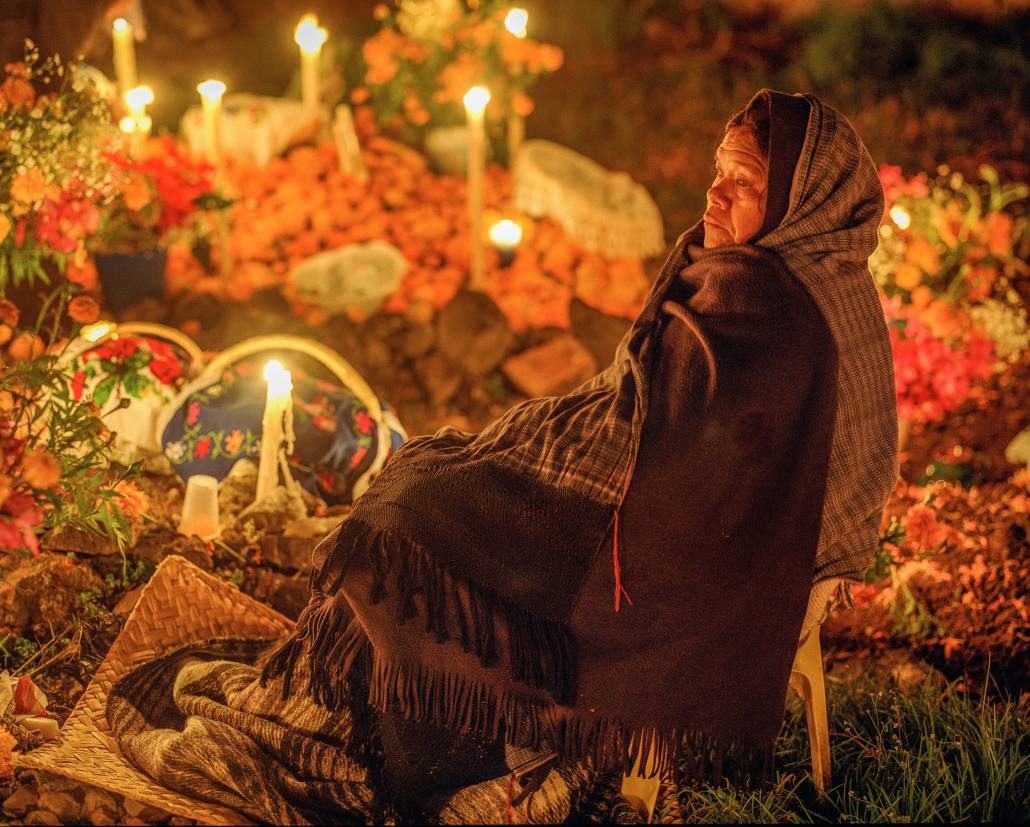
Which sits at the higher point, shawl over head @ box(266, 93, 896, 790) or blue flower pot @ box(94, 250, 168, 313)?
blue flower pot @ box(94, 250, 168, 313)

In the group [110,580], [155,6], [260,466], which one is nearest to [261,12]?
[155,6]

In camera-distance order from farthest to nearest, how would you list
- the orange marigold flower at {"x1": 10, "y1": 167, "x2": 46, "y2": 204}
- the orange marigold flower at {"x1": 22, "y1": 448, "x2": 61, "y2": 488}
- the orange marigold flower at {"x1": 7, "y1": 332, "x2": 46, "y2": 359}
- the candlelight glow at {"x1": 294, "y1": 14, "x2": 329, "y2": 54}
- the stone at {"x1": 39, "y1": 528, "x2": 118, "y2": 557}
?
the candlelight glow at {"x1": 294, "y1": 14, "x2": 329, "y2": 54} → the stone at {"x1": 39, "y1": 528, "x2": 118, "y2": 557} → the orange marigold flower at {"x1": 10, "y1": 167, "x2": 46, "y2": 204} → the orange marigold flower at {"x1": 7, "y1": 332, "x2": 46, "y2": 359} → the orange marigold flower at {"x1": 22, "y1": 448, "x2": 61, "y2": 488}

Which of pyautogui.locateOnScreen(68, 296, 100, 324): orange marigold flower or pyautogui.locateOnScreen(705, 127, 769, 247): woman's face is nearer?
pyautogui.locateOnScreen(705, 127, 769, 247): woman's face

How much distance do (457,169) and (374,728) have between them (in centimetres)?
→ 420

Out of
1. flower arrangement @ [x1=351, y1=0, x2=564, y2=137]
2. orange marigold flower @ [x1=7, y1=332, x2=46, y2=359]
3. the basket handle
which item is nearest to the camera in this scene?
orange marigold flower @ [x1=7, y1=332, x2=46, y2=359]

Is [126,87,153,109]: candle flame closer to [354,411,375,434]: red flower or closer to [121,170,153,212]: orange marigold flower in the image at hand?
[121,170,153,212]: orange marigold flower

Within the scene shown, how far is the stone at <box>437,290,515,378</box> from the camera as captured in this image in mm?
4289

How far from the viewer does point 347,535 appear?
1972 millimetres

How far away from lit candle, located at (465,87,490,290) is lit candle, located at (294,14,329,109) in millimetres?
1132

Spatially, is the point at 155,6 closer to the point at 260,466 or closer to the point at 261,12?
the point at 261,12

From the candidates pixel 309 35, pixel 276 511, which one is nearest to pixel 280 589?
pixel 276 511

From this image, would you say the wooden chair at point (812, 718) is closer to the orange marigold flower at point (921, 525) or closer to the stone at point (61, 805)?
the orange marigold flower at point (921, 525)

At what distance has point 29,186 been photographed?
238 cm

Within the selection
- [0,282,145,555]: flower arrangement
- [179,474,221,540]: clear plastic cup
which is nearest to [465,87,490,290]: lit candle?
[179,474,221,540]: clear plastic cup
